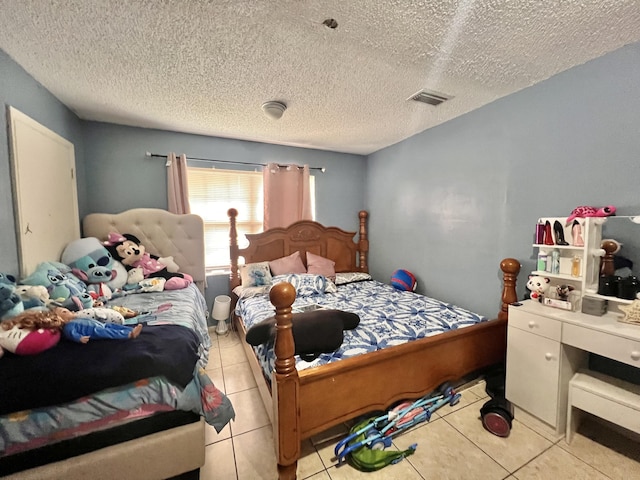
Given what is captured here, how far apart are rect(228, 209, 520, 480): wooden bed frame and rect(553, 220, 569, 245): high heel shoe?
0.35 metres

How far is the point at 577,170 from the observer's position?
5.75 feet

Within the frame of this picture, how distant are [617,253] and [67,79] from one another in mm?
3906

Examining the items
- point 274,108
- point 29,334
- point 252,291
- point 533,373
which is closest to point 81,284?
point 29,334

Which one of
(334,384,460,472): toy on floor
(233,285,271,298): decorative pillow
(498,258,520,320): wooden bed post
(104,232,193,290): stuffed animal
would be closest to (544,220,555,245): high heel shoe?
(498,258,520,320): wooden bed post

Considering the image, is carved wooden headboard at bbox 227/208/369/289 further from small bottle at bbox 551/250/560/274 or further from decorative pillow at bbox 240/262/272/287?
small bottle at bbox 551/250/560/274

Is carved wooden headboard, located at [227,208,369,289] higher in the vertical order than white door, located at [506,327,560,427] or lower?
higher

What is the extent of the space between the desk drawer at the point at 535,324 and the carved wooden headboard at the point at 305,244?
2.20 metres

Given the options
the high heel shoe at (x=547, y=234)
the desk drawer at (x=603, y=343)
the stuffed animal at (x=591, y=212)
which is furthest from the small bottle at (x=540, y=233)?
the desk drawer at (x=603, y=343)

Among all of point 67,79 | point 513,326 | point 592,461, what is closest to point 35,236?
point 67,79

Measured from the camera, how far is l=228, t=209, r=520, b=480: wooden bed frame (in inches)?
50.5

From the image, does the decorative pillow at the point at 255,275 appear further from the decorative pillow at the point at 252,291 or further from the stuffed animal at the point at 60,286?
the stuffed animal at the point at 60,286

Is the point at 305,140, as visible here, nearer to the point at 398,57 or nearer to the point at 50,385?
the point at 398,57

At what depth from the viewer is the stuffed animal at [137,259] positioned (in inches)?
94.1

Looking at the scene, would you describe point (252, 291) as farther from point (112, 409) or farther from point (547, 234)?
point (547, 234)
